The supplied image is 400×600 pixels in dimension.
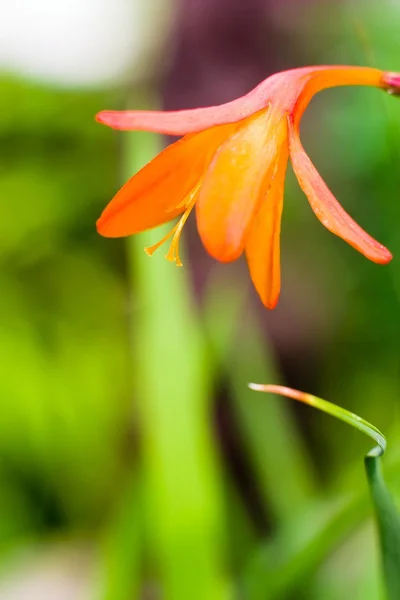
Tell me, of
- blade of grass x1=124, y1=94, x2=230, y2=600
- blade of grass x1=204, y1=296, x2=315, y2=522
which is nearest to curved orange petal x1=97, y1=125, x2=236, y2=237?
blade of grass x1=124, y1=94, x2=230, y2=600

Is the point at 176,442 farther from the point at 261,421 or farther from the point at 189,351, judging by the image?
the point at 261,421

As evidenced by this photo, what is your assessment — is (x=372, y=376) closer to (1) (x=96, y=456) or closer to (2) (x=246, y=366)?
(2) (x=246, y=366)

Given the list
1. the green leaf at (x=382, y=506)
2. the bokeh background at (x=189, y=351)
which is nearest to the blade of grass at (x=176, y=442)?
the bokeh background at (x=189, y=351)

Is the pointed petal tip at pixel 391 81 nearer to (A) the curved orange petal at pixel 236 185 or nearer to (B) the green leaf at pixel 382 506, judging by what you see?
(A) the curved orange petal at pixel 236 185

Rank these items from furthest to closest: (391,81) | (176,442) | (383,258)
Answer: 1. (176,442)
2. (391,81)
3. (383,258)

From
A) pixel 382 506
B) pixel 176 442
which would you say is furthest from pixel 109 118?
pixel 176 442

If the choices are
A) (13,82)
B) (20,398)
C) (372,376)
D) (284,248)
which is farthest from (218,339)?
(13,82)
